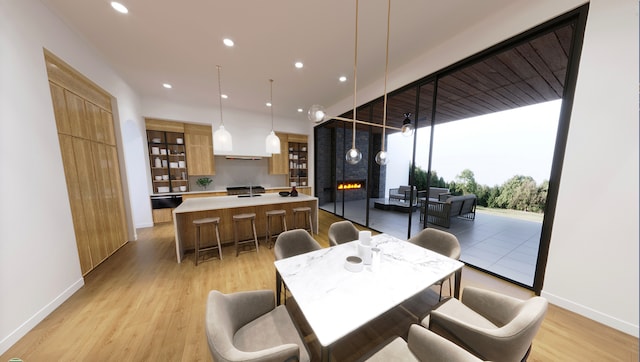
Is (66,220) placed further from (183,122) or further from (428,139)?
(428,139)

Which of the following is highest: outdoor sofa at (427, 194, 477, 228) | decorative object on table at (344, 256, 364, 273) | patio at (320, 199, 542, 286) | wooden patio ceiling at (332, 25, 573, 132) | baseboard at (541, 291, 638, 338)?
wooden patio ceiling at (332, 25, 573, 132)

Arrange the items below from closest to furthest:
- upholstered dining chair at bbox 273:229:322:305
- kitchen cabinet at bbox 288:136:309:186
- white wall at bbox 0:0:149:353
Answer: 1. white wall at bbox 0:0:149:353
2. upholstered dining chair at bbox 273:229:322:305
3. kitchen cabinet at bbox 288:136:309:186

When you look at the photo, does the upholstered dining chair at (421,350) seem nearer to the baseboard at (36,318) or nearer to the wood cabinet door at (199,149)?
the baseboard at (36,318)

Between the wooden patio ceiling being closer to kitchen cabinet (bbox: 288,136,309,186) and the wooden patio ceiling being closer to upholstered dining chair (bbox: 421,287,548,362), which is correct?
kitchen cabinet (bbox: 288,136,309,186)

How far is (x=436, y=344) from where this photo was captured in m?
1.10

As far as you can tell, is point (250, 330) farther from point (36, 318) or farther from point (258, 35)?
point (258, 35)

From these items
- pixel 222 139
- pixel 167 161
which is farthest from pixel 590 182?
pixel 167 161

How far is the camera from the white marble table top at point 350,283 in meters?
1.18

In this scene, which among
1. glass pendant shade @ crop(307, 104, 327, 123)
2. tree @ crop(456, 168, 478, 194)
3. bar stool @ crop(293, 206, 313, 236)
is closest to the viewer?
glass pendant shade @ crop(307, 104, 327, 123)

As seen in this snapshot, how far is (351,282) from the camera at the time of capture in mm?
1497

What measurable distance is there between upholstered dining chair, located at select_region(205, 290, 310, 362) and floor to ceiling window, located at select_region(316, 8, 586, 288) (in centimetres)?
228

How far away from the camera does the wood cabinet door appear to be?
5.27m

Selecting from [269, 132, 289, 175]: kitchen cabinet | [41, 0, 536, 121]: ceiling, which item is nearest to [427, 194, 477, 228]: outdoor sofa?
[41, 0, 536, 121]: ceiling

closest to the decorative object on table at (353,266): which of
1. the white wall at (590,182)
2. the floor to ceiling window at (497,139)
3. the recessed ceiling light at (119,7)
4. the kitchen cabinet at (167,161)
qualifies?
the floor to ceiling window at (497,139)
